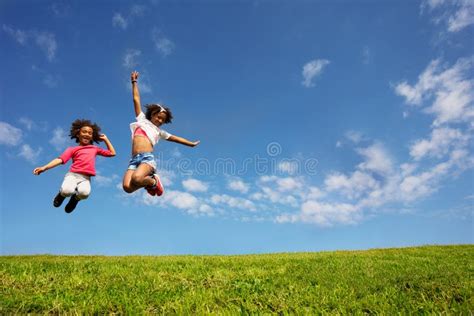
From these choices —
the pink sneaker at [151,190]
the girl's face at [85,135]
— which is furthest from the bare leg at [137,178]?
the girl's face at [85,135]

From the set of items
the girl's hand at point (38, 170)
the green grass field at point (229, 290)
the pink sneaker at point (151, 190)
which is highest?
the girl's hand at point (38, 170)

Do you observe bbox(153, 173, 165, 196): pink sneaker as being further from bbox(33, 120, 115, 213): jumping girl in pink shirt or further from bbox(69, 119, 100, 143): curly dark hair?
bbox(69, 119, 100, 143): curly dark hair

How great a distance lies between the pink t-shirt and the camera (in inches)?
424

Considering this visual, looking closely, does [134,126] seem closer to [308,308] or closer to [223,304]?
[223,304]

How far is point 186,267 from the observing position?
8695mm

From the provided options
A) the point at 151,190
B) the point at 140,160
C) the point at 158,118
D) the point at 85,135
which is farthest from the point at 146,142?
the point at 85,135

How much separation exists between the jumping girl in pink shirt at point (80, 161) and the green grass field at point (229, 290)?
250 centimetres

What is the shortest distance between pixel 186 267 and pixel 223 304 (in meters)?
3.22

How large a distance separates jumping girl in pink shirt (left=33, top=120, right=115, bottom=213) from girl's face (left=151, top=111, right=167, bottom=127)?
6.47ft

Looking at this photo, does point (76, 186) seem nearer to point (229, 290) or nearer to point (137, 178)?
point (137, 178)

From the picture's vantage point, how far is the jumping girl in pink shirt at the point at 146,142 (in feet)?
30.8

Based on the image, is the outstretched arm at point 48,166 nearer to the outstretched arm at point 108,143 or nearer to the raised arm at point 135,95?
the outstretched arm at point 108,143

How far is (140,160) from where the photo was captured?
9719 mm

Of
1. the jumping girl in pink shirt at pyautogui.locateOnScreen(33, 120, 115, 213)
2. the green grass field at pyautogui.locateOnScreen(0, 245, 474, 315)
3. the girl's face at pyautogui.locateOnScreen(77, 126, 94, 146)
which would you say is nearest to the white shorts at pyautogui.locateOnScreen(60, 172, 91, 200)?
the jumping girl in pink shirt at pyautogui.locateOnScreen(33, 120, 115, 213)
